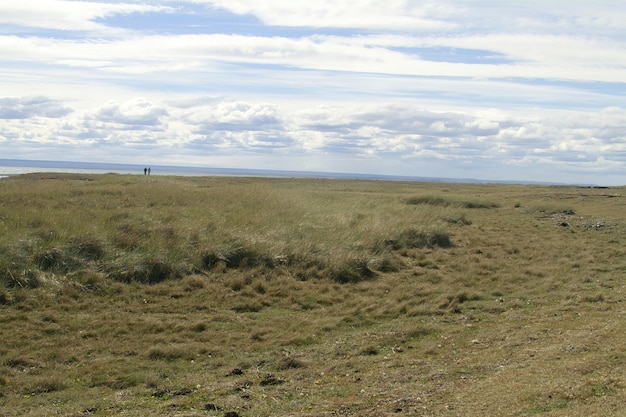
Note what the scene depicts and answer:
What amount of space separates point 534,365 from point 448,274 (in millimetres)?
9925

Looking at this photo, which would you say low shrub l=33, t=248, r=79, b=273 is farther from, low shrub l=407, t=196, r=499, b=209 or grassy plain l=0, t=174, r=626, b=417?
low shrub l=407, t=196, r=499, b=209

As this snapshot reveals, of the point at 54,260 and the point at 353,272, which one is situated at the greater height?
the point at 54,260

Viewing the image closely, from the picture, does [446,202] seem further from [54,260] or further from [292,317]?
[54,260]

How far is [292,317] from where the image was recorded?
12.9m

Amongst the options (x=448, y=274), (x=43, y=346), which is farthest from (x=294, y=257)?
(x=43, y=346)

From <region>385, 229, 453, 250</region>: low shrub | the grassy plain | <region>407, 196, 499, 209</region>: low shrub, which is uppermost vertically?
<region>407, 196, 499, 209</region>: low shrub

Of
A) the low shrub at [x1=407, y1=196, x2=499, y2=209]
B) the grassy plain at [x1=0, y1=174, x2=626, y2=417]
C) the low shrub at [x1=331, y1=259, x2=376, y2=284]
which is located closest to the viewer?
the grassy plain at [x1=0, y1=174, x2=626, y2=417]

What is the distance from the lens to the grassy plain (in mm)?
7703

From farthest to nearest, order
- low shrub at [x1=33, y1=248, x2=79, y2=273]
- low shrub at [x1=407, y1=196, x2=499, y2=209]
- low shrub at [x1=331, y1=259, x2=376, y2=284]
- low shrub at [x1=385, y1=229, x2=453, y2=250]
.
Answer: low shrub at [x1=407, y1=196, x2=499, y2=209]
low shrub at [x1=385, y1=229, x2=453, y2=250]
low shrub at [x1=331, y1=259, x2=376, y2=284]
low shrub at [x1=33, y1=248, x2=79, y2=273]

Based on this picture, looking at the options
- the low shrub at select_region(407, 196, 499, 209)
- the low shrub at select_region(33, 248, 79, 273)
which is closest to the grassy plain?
the low shrub at select_region(33, 248, 79, 273)

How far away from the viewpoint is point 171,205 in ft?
84.7

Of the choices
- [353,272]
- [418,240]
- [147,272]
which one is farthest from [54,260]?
[418,240]

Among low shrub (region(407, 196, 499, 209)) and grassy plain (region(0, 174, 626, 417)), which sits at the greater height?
low shrub (region(407, 196, 499, 209))

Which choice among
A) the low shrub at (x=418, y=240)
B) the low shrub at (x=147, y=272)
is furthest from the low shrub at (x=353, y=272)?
the low shrub at (x=147, y=272)
